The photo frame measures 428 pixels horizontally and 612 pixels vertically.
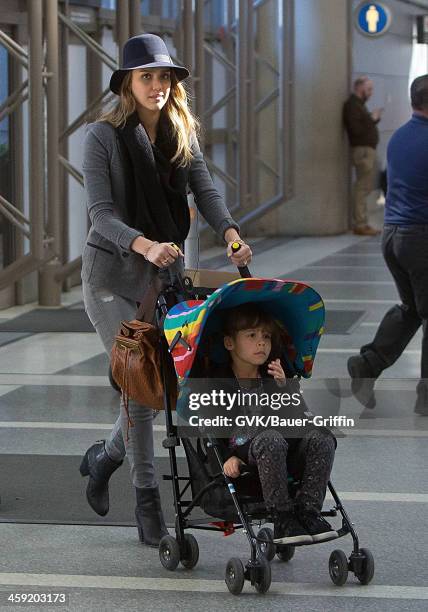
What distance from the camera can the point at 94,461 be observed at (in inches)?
227

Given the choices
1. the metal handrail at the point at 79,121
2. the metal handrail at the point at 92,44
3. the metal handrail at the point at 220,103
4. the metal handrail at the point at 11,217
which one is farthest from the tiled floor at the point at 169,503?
the metal handrail at the point at 220,103

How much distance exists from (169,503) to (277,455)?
143 cm

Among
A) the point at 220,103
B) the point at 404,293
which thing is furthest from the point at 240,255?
the point at 220,103

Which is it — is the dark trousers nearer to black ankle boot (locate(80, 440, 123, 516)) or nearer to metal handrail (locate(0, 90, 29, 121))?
black ankle boot (locate(80, 440, 123, 516))

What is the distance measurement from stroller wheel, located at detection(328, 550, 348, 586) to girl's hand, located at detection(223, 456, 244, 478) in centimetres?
44

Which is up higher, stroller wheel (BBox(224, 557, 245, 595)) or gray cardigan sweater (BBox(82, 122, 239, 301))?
gray cardigan sweater (BBox(82, 122, 239, 301))

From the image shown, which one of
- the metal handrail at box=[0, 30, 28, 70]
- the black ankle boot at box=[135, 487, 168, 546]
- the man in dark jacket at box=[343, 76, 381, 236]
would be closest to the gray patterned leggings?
the black ankle boot at box=[135, 487, 168, 546]

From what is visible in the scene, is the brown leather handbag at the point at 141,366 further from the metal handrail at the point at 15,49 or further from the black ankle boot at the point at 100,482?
the metal handrail at the point at 15,49

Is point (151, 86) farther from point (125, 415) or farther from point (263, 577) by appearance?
point (263, 577)

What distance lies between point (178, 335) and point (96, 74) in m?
10.2

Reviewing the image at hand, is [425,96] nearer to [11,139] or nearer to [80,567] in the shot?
[80,567]

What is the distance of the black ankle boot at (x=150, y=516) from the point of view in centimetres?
542

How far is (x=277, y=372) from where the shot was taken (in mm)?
5094

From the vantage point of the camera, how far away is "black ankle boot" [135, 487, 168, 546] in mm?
5418
